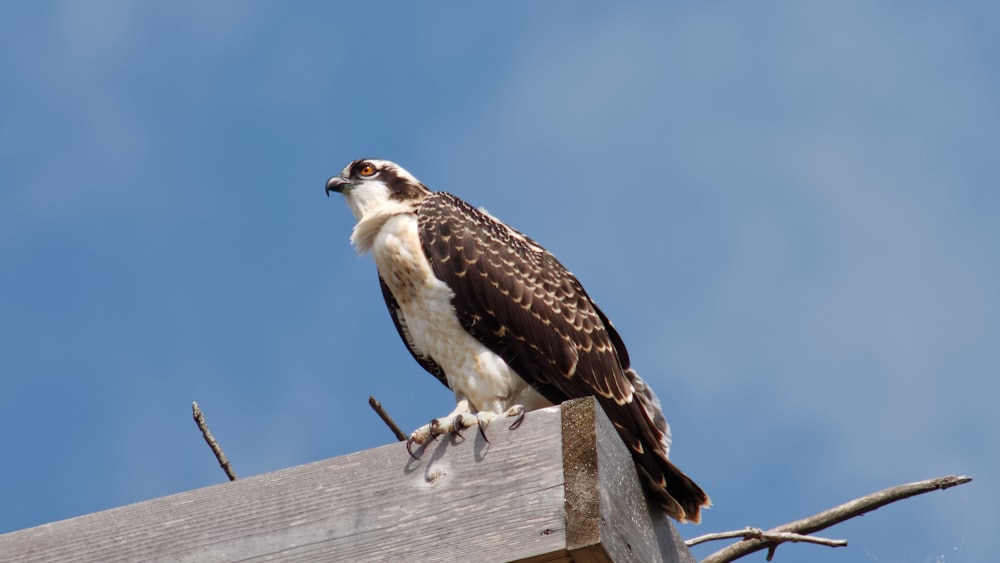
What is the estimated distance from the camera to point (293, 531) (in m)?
2.86

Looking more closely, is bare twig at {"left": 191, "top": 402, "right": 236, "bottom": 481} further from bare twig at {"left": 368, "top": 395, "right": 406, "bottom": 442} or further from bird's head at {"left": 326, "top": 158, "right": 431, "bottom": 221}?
bird's head at {"left": 326, "top": 158, "right": 431, "bottom": 221}

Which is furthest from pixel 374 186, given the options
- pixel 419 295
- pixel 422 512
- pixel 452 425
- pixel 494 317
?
pixel 422 512

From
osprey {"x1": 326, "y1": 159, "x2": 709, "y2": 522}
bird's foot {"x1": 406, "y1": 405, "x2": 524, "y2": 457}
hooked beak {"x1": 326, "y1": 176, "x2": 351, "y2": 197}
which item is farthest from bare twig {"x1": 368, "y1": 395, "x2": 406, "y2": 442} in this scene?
hooked beak {"x1": 326, "y1": 176, "x2": 351, "y2": 197}

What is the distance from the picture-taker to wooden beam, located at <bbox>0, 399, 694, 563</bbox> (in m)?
2.64

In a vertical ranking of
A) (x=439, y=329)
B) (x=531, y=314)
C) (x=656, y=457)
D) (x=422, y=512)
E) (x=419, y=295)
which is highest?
(x=422, y=512)

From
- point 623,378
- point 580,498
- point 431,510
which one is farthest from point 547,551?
point 623,378

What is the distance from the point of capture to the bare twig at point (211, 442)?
447 cm

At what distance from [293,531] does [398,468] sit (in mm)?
282

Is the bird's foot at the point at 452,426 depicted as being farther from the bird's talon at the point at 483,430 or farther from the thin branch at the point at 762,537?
the thin branch at the point at 762,537

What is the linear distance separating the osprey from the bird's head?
1.09 feet

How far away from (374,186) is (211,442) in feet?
7.49

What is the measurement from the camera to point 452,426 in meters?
3.12

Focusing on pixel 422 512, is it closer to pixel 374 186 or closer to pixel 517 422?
pixel 517 422

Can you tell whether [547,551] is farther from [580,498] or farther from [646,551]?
[646,551]
